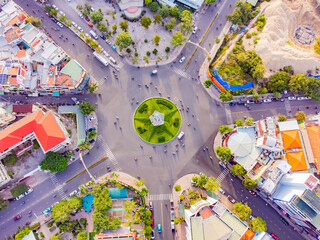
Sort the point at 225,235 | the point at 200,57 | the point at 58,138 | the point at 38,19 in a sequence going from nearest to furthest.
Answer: the point at 225,235, the point at 58,138, the point at 38,19, the point at 200,57

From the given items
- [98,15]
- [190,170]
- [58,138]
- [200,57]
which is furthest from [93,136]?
[200,57]

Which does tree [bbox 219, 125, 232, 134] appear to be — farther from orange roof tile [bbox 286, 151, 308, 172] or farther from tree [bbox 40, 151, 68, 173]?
tree [bbox 40, 151, 68, 173]

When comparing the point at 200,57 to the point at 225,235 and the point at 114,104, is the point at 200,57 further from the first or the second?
the point at 225,235

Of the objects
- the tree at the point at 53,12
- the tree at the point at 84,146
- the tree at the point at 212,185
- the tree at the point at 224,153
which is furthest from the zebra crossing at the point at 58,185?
the tree at the point at 53,12

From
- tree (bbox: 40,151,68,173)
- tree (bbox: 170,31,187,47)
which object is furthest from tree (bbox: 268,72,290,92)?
tree (bbox: 40,151,68,173)

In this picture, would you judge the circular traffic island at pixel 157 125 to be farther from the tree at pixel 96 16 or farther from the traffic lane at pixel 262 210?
the tree at pixel 96 16

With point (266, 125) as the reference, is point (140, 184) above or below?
below
